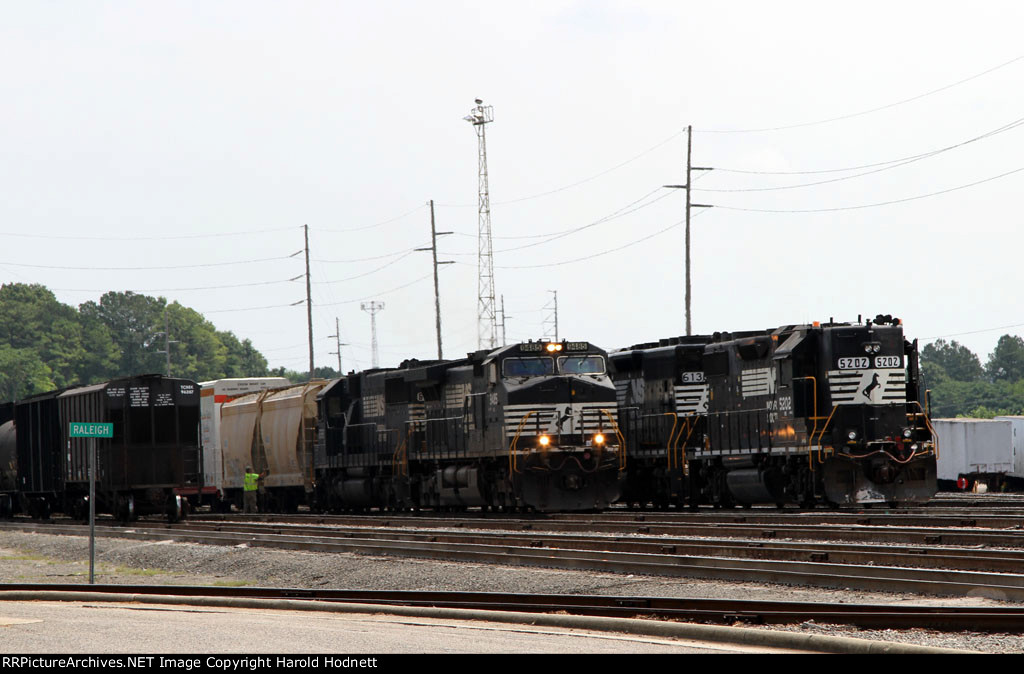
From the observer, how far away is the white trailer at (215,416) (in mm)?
44312

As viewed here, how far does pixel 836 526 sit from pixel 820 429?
510cm

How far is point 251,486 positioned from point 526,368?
14.8 metres

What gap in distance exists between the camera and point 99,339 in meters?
170

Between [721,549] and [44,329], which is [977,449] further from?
[44,329]

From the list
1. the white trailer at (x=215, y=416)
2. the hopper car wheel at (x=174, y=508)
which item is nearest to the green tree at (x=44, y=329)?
the white trailer at (x=215, y=416)

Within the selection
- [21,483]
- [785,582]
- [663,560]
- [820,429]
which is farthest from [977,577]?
[21,483]

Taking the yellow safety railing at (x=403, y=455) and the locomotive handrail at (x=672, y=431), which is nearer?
the locomotive handrail at (x=672, y=431)

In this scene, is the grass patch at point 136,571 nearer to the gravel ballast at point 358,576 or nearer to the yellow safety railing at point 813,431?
the gravel ballast at point 358,576

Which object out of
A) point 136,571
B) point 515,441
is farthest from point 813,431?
point 136,571

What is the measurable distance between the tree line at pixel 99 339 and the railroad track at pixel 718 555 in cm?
13975

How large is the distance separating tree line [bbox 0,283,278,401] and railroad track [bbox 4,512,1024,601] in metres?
140

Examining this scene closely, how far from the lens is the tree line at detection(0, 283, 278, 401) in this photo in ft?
543

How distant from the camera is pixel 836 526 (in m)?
21.8
